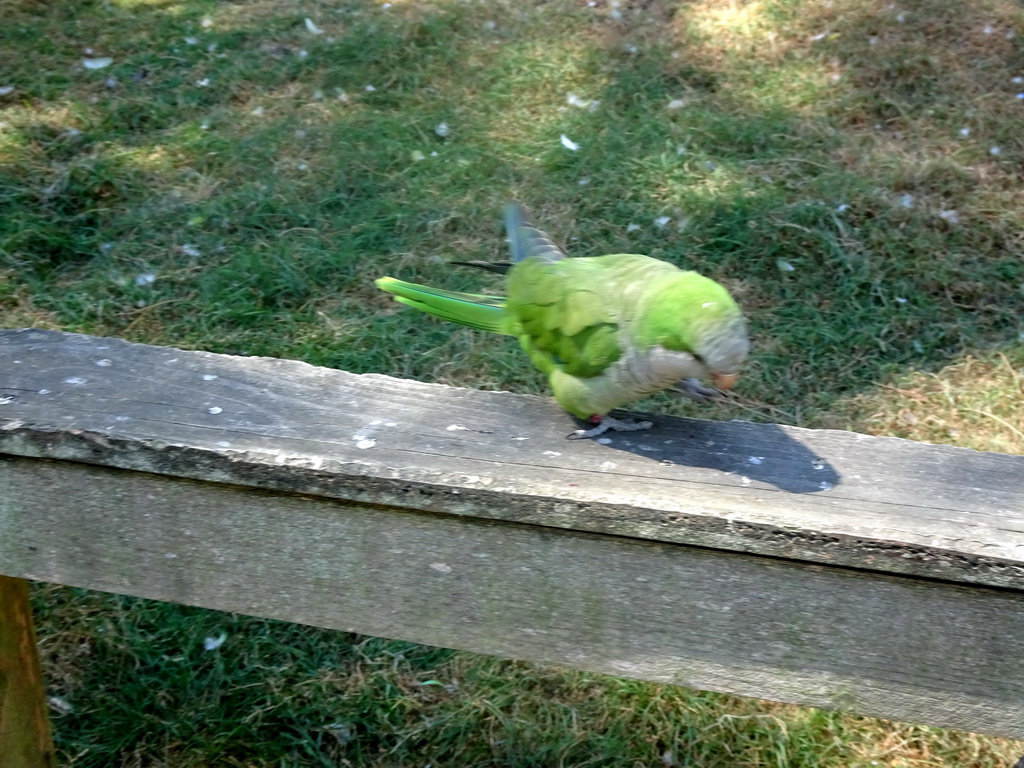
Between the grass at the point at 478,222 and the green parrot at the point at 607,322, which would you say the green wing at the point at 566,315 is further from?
the grass at the point at 478,222

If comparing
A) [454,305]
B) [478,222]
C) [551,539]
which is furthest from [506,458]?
[478,222]

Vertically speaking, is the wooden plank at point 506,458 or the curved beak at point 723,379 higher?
the curved beak at point 723,379

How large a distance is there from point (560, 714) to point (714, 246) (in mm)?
2046

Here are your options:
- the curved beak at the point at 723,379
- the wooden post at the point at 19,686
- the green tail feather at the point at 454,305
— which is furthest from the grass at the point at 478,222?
the curved beak at the point at 723,379

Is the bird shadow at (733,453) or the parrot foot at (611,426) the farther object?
the parrot foot at (611,426)

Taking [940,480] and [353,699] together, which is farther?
[353,699]

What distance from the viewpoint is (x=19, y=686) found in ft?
5.15

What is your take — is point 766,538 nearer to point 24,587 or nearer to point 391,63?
point 24,587

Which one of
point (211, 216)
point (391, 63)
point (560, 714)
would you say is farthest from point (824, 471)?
point (391, 63)

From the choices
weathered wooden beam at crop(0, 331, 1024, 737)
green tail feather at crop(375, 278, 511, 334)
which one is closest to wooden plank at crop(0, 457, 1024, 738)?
weathered wooden beam at crop(0, 331, 1024, 737)

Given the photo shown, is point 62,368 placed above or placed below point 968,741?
above

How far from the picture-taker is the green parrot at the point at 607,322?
1.37m

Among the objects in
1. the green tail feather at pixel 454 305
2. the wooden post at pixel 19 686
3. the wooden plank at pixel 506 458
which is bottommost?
the wooden post at pixel 19 686

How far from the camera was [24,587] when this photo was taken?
1.54 m
